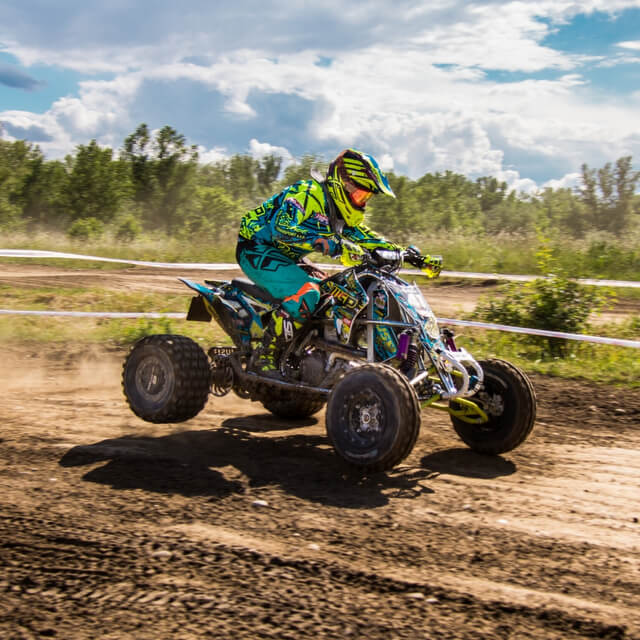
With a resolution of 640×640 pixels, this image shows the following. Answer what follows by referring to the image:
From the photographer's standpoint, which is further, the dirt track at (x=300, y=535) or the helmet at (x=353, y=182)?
the helmet at (x=353, y=182)

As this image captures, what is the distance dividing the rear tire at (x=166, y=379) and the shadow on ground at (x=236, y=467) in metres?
0.25

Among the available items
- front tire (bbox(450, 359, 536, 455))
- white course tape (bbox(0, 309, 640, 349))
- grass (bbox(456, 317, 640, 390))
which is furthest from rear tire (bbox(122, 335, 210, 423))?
grass (bbox(456, 317, 640, 390))

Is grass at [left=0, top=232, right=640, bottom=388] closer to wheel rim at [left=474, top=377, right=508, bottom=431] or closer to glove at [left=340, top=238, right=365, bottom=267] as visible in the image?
wheel rim at [left=474, top=377, right=508, bottom=431]

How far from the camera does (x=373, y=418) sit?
16.9ft

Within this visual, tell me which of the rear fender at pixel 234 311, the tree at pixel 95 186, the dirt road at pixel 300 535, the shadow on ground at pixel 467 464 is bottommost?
the dirt road at pixel 300 535

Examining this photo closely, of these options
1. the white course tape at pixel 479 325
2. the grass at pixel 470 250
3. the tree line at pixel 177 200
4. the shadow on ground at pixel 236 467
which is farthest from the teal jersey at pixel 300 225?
the tree line at pixel 177 200

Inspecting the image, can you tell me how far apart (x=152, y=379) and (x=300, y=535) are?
267 centimetres

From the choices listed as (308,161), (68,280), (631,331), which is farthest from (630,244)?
(68,280)

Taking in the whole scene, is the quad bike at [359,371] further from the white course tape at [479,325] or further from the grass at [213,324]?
the white course tape at [479,325]

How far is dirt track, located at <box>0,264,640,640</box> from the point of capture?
10.8 ft

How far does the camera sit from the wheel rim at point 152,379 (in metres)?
6.31

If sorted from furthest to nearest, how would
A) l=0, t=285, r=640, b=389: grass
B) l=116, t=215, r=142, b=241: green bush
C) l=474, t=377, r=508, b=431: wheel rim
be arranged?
l=116, t=215, r=142, b=241: green bush < l=0, t=285, r=640, b=389: grass < l=474, t=377, r=508, b=431: wheel rim

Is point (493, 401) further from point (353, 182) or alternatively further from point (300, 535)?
point (300, 535)

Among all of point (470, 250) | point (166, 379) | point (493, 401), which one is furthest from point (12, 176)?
point (493, 401)
